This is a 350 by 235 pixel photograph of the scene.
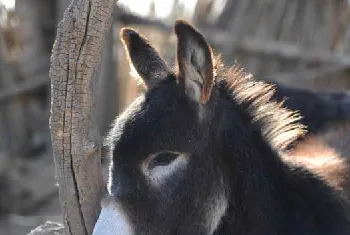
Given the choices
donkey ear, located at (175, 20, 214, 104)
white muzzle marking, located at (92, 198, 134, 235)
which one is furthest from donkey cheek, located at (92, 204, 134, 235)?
donkey ear, located at (175, 20, 214, 104)

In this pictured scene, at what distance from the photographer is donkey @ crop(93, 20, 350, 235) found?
3.23 meters

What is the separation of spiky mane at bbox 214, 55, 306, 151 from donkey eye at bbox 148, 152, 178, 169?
1.47ft

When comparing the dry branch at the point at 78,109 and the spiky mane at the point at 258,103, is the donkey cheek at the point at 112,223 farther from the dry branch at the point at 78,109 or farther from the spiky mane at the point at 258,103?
the spiky mane at the point at 258,103

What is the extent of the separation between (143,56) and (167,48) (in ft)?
18.4

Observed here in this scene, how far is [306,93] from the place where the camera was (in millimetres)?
5492

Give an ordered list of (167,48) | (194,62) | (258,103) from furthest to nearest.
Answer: (167,48), (258,103), (194,62)

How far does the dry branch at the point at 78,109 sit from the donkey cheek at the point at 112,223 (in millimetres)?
220

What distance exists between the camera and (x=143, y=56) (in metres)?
3.59

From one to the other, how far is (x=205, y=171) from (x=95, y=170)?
1.57 ft

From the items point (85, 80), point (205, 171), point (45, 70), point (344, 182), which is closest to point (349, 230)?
point (344, 182)

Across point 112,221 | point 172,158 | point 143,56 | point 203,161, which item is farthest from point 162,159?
point 143,56

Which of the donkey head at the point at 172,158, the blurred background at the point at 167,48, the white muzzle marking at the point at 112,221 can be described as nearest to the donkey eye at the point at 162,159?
the donkey head at the point at 172,158

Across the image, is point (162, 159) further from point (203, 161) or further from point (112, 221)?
point (112, 221)

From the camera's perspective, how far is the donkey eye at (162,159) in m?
3.24
